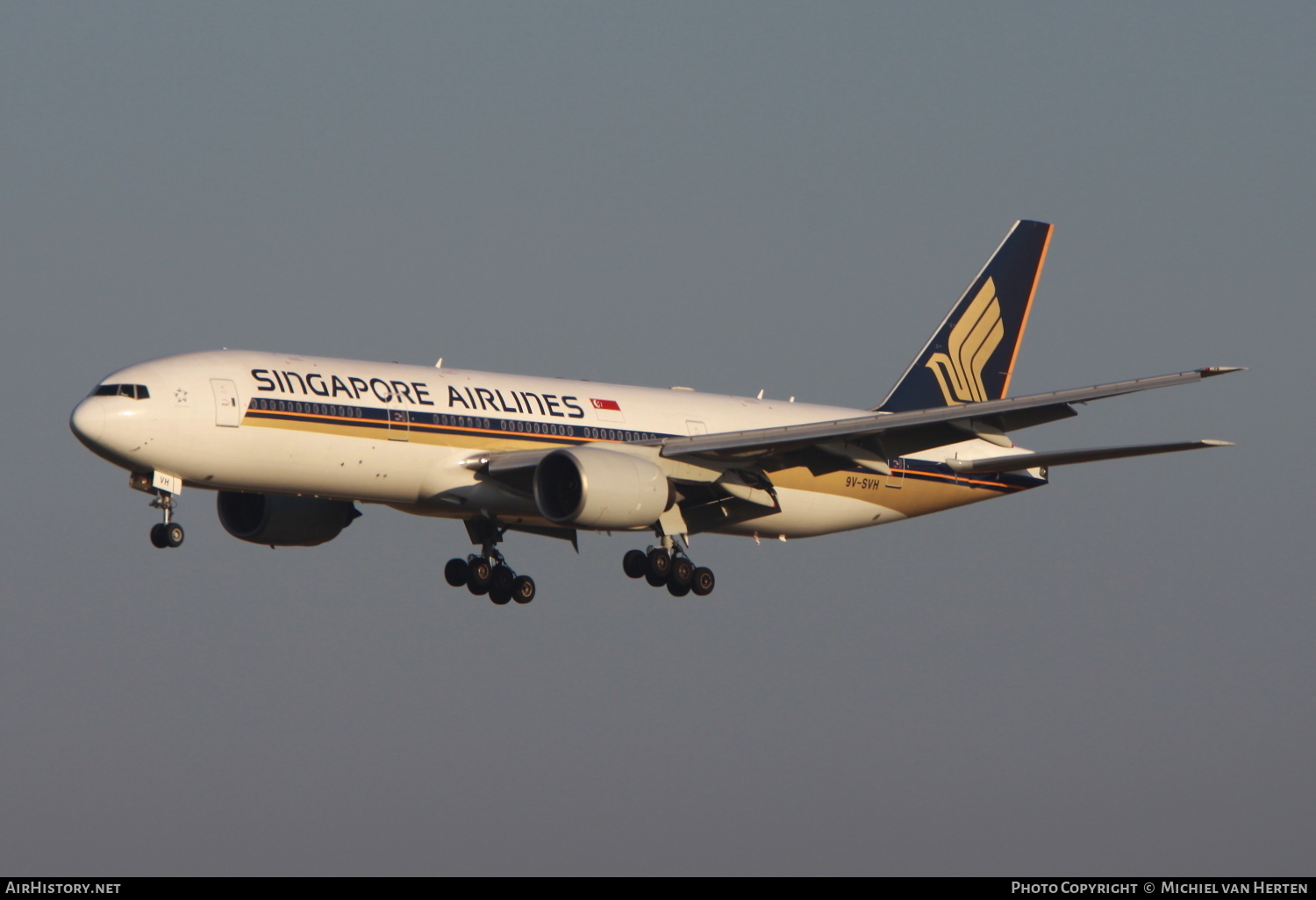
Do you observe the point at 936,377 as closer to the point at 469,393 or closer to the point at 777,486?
the point at 777,486

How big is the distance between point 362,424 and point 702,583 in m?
9.80

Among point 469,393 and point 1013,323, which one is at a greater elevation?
point 1013,323

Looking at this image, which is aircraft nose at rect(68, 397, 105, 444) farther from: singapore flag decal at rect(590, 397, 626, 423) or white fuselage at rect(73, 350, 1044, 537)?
singapore flag decal at rect(590, 397, 626, 423)

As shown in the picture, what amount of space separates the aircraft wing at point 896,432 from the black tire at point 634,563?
299 centimetres

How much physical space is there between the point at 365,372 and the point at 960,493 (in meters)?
17.8

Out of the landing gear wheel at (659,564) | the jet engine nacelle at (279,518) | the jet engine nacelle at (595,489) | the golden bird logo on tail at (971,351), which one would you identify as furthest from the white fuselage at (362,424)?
the golden bird logo on tail at (971,351)

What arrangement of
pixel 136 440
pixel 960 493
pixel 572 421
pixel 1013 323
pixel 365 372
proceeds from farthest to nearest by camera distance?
pixel 1013 323 → pixel 960 493 → pixel 572 421 → pixel 365 372 → pixel 136 440

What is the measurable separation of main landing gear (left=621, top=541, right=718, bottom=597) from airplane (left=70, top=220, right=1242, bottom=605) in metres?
0.04

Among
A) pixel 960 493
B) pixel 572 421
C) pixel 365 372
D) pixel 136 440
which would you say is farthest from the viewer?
pixel 960 493

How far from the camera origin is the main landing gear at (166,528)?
1431 inches

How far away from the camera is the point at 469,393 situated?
39906 mm

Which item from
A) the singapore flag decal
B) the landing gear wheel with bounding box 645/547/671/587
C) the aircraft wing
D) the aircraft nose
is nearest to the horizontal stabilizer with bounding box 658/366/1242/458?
the aircraft wing

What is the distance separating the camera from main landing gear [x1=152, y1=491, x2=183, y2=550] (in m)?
36.3

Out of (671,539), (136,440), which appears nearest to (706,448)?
(671,539)
